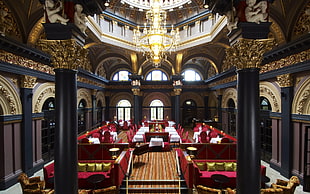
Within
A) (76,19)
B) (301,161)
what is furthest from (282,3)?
(76,19)

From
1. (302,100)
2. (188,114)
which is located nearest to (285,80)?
(302,100)

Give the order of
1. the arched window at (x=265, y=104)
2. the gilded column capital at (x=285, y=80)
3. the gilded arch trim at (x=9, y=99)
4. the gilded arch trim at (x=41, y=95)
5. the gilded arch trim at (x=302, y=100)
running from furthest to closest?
the arched window at (x=265, y=104)
the gilded arch trim at (x=41, y=95)
the gilded column capital at (x=285, y=80)
the gilded arch trim at (x=302, y=100)
the gilded arch trim at (x=9, y=99)

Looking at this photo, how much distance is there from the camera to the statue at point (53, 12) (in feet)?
9.73

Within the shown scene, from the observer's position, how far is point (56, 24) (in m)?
2.98

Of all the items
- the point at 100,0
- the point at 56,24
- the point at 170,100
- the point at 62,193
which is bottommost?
the point at 62,193

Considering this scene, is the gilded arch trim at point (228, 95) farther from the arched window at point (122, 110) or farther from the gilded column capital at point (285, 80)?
the arched window at point (122, 110)

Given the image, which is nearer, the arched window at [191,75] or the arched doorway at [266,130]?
the arched doorway at [266,130]

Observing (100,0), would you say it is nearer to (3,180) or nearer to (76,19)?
(76,19)

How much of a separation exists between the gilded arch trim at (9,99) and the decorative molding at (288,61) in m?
11.1

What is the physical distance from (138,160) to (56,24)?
7.03 m

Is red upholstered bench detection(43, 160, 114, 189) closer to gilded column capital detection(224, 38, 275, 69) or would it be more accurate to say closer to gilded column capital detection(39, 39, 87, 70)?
gilded column capital detection(39, 39, 87, 70)

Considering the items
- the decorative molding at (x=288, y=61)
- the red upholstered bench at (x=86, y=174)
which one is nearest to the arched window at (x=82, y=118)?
the red upholstered bench at (x=86, y=174)

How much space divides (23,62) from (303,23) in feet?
36.7

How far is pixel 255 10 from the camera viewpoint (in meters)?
2.96
